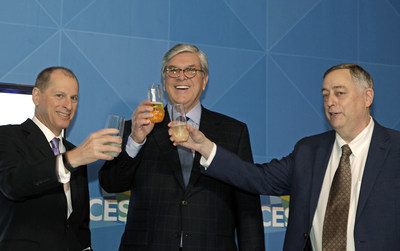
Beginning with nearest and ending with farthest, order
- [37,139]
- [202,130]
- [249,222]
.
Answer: [37,139]
[249,222]
[202,130]

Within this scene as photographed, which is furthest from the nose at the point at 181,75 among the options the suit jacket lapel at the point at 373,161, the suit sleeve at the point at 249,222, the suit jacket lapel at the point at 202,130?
the suit jacket lapel at the point at 373,161

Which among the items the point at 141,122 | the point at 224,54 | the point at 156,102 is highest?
the point at 224,54

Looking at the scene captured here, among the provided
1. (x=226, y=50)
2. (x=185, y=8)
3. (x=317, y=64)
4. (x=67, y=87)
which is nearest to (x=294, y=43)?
(x=317, y=64)

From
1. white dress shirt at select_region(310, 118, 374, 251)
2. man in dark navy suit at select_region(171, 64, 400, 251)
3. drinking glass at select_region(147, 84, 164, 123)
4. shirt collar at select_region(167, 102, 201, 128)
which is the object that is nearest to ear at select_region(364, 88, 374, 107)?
man in dark navy suit at select_region(171, 64, 400, 251)

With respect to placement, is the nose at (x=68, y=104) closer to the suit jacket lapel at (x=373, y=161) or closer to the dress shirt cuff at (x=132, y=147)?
the dress shirt cuff at (x=132, y=147)

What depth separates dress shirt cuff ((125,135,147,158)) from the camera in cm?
292

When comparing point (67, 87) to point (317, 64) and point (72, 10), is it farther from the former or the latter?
point (317, 64)

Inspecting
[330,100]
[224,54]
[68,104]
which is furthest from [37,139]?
[224,54]

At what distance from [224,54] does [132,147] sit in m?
1.74

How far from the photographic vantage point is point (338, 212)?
264 centimetres

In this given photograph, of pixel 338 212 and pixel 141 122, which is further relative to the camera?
pixel 141 122

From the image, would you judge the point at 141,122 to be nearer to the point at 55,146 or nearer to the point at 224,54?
A: the point at 55,146

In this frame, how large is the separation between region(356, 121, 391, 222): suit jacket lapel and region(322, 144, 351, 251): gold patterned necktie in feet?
0.29

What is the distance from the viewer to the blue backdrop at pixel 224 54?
3.87 metres
